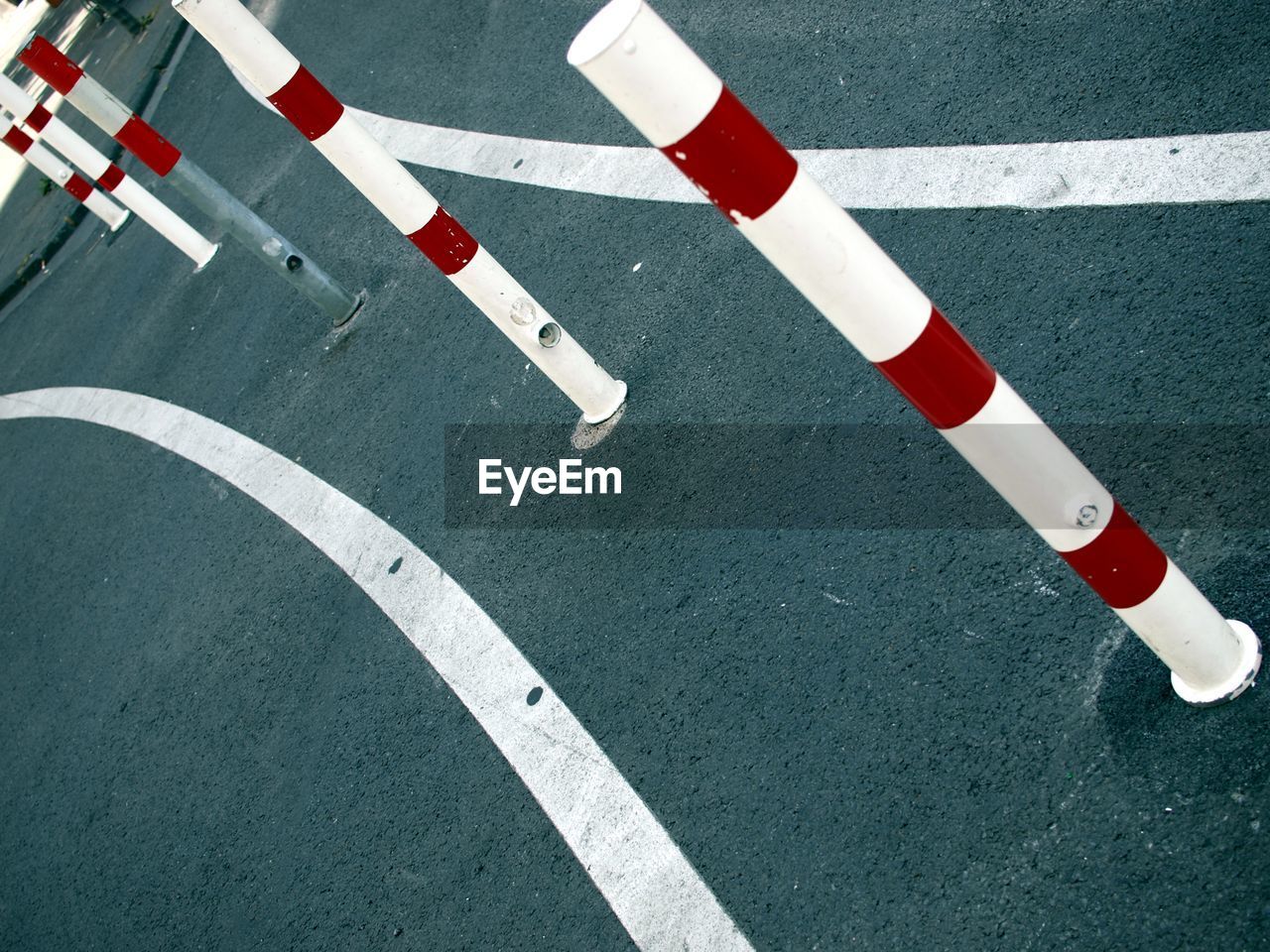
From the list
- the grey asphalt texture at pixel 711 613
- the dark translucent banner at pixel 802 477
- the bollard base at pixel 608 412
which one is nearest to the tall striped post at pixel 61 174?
the grey asphalt texture at pixel 711 613

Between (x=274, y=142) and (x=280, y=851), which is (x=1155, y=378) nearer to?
(x=280, y=851)

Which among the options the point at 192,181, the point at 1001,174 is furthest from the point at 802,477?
the point at 192,181

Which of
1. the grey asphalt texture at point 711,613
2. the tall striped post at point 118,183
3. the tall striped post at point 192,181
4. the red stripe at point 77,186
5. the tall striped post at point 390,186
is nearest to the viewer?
the grey asphalt texture at point 711,613

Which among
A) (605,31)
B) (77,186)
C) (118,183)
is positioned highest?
(77,186)

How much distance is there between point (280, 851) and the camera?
14.7 ft

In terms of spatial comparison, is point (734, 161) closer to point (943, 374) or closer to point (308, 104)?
point (943, 374)

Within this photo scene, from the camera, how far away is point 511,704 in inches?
169

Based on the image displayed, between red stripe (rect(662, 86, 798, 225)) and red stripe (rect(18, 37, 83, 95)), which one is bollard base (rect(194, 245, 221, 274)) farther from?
red stripe (rect(662, 86, 798, 225))

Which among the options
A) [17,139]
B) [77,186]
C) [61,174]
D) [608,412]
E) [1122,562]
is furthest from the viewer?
[61,174]

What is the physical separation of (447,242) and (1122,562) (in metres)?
2.94

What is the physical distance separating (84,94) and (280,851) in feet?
15.8

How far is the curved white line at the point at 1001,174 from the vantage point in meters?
4.20

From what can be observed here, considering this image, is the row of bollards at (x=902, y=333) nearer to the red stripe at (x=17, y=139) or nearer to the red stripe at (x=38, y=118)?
the red stripe at (x=38, y=118)

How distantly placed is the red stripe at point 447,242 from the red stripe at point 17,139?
18.6 ft
